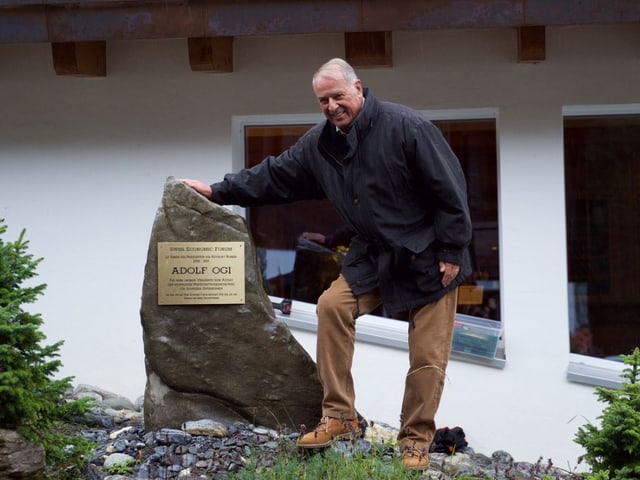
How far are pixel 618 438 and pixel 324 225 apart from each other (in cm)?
390

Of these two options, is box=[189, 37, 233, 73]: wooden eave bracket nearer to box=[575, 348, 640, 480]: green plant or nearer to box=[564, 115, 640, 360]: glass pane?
box=[564, 115, 640, 360]: glass pane

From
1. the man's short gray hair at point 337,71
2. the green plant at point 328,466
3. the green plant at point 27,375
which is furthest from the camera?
the man's short gray hair at point 337,71

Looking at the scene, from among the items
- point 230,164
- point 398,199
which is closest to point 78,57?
point 230,164

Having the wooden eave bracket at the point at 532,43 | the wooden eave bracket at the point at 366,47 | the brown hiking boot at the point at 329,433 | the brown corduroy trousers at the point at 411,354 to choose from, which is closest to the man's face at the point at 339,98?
the brown corduroy trousers at the point at 411,354

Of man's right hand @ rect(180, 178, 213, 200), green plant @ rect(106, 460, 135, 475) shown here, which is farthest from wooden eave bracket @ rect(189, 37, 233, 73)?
green plant @ rect(106, 460, 135, 475)

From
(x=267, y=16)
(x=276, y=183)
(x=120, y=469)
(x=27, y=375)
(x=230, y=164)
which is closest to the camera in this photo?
(x=27, y=375)

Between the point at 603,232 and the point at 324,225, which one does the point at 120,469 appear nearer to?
Result: the point at 324,225

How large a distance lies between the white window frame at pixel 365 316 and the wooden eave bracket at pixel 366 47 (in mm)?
565

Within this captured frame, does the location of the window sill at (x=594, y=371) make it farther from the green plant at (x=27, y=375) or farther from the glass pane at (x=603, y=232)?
the green plant at (x=27, y=375)

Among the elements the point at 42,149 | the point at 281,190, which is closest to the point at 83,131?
the point at 42,149

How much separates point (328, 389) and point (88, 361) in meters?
3.70

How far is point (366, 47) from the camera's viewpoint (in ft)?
24.7

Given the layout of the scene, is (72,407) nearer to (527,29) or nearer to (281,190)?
(281,190)

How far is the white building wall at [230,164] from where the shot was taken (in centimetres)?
765
